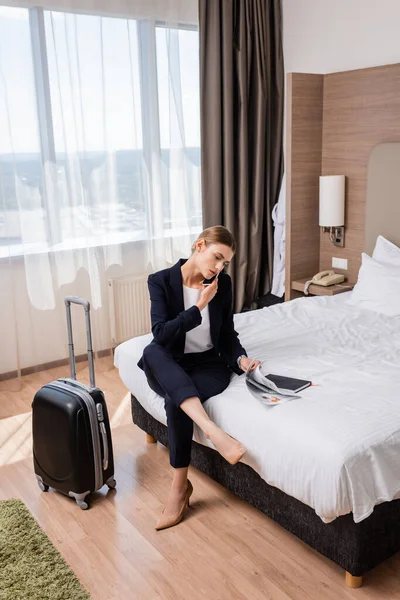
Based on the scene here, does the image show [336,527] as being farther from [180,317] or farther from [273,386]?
[180,317]

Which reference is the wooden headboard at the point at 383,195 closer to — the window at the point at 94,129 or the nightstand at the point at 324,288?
the nightstand at the point at 324,288

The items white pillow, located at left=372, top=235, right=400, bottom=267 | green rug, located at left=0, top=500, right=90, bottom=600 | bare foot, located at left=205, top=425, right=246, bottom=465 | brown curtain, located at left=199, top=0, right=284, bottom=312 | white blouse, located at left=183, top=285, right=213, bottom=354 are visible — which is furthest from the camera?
brown curtain, located at left=199, top=0, right=284, bottom=312

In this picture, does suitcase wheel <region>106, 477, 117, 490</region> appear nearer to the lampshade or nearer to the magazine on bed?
the magazine on bed

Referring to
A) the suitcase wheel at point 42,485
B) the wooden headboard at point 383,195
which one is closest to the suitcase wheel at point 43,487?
the suitcase wheel at point 42,485

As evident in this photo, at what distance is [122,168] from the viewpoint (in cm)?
475

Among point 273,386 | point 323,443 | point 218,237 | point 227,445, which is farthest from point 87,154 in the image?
point 323,443

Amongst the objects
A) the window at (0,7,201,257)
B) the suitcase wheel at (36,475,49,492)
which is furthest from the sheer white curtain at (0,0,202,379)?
the suitcase wheel at (36,475,49,492)

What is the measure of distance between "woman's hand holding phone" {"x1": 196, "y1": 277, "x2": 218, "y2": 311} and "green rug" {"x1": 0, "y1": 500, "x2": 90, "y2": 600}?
120 centimetres

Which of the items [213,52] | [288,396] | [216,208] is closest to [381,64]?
[213,52]

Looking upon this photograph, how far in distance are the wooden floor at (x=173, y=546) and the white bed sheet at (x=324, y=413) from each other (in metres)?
0.33

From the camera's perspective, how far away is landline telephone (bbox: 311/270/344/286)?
4626mm

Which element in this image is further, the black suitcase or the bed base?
the black suitcase

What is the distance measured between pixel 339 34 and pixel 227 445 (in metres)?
3.39

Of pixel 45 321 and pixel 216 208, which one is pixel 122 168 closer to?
pixel 216 208
